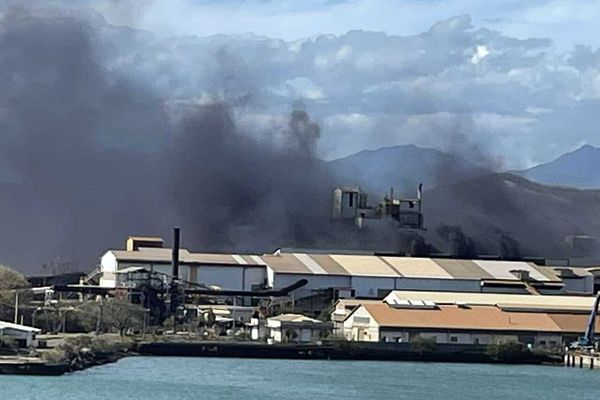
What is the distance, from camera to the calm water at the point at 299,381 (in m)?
21.7

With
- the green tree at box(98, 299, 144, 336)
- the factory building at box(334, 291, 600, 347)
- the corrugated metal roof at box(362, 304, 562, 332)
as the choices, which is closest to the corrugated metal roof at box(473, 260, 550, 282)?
the factory building at box(334, 291, 600, 347)

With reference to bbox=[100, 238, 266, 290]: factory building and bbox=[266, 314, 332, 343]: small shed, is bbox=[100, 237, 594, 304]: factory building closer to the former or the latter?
bbox=[100, 238, 266, 290]: factory building

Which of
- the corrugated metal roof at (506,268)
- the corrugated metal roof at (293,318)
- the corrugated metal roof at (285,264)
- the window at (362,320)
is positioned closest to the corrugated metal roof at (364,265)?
the corrugated metal roof at (285,264)

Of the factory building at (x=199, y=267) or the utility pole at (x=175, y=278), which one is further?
the factory building at (x=199, y=267)

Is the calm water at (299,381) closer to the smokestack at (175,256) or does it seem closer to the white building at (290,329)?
the white building at (290,329)

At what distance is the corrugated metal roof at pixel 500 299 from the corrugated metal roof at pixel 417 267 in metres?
1.74

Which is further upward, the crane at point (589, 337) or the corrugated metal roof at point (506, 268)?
Result: the corrugated metal roof at point (506, 268)

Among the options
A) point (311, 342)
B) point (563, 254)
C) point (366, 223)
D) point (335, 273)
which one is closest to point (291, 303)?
point (335, 273)

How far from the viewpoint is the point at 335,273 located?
1496 inches

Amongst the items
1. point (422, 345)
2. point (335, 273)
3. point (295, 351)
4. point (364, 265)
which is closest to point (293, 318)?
point (295, 351)

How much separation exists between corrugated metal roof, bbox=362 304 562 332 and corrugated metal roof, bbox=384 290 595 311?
2.63ft

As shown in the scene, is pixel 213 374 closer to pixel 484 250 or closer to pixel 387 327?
pixel 387 327

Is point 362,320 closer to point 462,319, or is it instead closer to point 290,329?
point 290,329

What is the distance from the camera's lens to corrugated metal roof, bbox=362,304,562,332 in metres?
32.4
